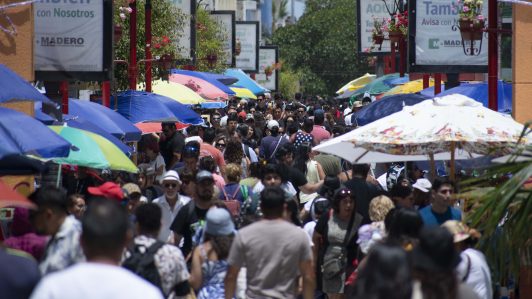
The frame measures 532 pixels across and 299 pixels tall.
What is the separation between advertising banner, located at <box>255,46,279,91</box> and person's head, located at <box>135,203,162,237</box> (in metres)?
59.4

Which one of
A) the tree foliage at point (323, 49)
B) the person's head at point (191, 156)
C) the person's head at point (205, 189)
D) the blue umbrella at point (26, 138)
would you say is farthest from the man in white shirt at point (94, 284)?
the tree foliage at point (323, 49)

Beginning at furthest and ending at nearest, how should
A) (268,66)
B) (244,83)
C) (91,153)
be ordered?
(268,66), (244,83), (91,153)

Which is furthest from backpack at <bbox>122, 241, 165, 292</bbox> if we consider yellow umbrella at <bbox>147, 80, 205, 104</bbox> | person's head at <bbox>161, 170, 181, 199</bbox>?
yellow umbrella at <bbox>147, 80, 205, 104</bbox>

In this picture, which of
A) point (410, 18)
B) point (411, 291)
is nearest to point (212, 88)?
point (410, 18)

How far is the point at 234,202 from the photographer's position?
12.0 m

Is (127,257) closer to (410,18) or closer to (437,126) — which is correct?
(437,126)

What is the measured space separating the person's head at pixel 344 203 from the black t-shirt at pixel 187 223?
1.13m

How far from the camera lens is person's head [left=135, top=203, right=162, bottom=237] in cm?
829

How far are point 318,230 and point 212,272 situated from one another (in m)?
2.13

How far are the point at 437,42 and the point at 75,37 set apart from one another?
611 centimetres

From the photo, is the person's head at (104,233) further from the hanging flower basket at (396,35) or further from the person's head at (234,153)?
the hanging flower basket at (396,35)

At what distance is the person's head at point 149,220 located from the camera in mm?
8289

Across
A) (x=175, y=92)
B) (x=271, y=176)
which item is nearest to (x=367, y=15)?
(x=175, y=92)

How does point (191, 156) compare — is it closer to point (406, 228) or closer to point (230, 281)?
point (230, 281)
